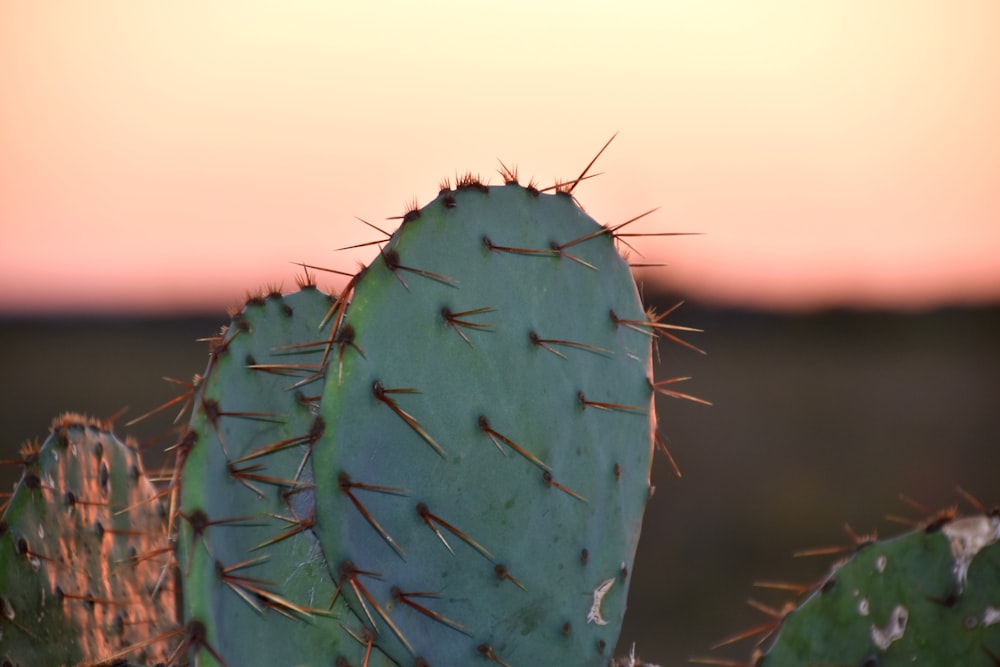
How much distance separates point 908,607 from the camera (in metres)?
1.53

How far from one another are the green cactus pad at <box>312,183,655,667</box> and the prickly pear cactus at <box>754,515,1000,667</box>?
1.02ft

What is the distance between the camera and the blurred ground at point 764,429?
9.37 meters

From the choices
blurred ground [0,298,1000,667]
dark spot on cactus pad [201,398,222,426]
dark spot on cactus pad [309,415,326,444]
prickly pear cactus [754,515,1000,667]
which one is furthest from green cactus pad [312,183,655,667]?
blurred ground [0,298,1000,667]

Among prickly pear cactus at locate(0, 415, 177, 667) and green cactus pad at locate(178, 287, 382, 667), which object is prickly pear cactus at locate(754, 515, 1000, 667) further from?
prickly pear cactus at locate(0, 415, 177, 667)

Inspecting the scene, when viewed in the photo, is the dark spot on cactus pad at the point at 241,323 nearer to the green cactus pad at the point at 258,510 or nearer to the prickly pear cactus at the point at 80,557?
the green cactus pad at the point at 258,510

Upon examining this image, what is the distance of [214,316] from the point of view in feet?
90.1

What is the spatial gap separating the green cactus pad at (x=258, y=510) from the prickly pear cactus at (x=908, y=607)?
563 millimetres

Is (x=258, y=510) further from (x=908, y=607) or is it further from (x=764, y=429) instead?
(x=764, y=429)

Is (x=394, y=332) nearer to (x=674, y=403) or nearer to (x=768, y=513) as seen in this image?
(x=768, y=513)

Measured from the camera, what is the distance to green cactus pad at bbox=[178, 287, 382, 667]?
1398mm

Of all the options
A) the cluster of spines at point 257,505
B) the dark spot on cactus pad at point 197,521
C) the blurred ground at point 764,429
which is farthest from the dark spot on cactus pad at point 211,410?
the blurred ground at point 764,429

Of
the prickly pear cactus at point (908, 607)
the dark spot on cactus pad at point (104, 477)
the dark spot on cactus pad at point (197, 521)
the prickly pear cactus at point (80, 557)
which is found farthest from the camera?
the dark spot on cactus pad at point (104, 477)

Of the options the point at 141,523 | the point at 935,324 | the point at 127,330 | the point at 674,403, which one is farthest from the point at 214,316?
the point at 141,523

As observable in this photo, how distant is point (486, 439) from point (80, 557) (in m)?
0.73
